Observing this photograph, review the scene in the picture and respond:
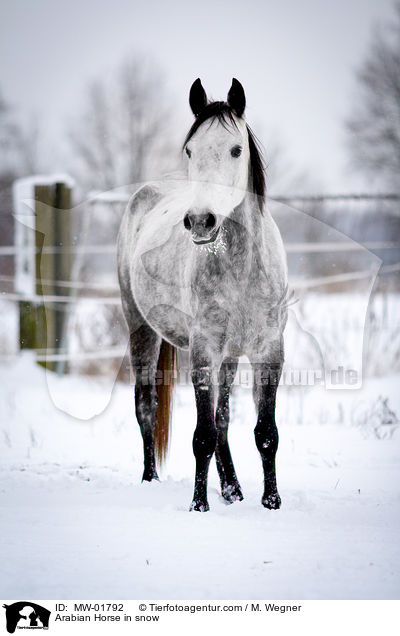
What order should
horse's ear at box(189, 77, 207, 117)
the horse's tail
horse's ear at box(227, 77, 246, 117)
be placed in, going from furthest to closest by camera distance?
the horse's tail < horse's ear at box(189, 77, 207, 117) < horse's ear at box(227, 77, 246, 117)

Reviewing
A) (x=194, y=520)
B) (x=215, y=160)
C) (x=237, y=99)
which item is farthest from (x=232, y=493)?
(x=237, y=99)

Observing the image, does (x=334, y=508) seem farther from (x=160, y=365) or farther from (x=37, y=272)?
(x=37, y=272)

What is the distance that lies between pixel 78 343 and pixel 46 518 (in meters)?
4.08

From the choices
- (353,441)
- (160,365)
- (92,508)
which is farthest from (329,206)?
(92,508)

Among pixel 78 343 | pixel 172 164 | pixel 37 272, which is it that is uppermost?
pixel 172 164

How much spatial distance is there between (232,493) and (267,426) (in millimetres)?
488

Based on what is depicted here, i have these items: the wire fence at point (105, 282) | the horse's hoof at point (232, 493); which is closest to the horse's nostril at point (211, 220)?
the horse's hoof at point (232, 493)

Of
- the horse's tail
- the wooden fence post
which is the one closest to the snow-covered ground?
the horse's tail

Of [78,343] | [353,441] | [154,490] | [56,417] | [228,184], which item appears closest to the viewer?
[228,184]

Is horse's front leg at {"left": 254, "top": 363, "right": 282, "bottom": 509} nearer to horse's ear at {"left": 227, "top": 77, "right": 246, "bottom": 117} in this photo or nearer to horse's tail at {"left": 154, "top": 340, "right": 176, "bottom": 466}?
horse's tail at {"left": 154, "top": 340, "right": 176, "bottom": 466}

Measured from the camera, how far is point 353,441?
4.51 metres

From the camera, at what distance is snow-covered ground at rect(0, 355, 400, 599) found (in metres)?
2.11

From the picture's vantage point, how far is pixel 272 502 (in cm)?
290

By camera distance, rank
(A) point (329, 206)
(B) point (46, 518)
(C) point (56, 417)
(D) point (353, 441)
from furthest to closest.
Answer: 1. (A) point (329, 206)
2. (C) point (56, 417)
3. (D) point (353, 441)
4. (B) point (46, 518)
